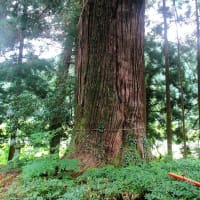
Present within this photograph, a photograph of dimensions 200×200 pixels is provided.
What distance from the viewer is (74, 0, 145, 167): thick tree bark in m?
3.86

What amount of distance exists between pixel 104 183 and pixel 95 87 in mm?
1551

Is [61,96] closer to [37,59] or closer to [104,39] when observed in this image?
[37,59]

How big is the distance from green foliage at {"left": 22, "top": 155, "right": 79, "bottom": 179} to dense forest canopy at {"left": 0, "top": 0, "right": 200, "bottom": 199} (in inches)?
0.5

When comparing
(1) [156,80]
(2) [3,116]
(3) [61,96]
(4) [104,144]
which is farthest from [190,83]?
(4) [104,144]

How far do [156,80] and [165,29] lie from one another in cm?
160

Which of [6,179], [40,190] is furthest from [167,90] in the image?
[40,190]

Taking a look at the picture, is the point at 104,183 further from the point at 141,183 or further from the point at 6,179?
the point at 6,179

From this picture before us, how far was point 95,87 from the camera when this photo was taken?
404cm

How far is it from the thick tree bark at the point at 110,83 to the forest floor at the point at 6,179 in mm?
897

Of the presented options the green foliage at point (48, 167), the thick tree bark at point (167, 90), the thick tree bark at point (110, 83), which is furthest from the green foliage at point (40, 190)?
the thick tree bark at point (167, 90)

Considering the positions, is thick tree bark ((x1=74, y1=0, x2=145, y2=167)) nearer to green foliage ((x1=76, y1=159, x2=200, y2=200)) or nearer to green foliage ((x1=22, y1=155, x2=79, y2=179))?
green foliage ((x1=22, y1=155, x2=79, y2=179))

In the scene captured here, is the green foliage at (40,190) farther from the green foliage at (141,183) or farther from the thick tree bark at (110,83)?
→ the thick tree bark at (110,83)

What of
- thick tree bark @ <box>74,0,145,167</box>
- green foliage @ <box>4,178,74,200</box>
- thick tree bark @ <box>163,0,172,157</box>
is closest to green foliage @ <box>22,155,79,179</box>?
green foliage @ <box>4,178,74,200</box>

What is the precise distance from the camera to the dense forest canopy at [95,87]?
3787mm
